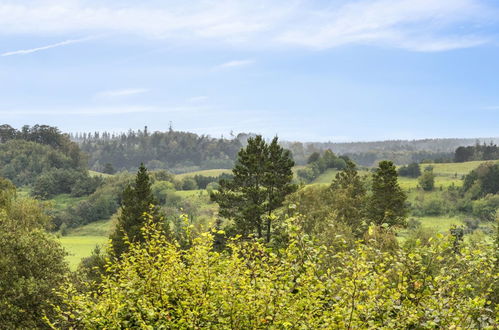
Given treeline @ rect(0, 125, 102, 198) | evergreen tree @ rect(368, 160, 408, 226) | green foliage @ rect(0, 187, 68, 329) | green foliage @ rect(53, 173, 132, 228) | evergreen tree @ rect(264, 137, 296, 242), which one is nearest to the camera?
green foliage @ rect(0, 187, 68, 329)

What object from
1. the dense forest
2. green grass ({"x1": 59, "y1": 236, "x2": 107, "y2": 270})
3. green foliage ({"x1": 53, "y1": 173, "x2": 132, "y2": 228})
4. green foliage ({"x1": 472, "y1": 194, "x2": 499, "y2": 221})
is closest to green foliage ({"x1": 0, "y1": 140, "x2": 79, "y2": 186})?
the dense forest

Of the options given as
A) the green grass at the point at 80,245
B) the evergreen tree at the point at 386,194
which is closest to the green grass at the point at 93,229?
the green grass at the point at 80,245

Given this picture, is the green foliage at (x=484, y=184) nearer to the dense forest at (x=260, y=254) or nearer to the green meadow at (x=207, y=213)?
the dense forest at (x=260, y=254)

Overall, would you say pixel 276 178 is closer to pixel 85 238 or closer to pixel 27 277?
pixel 27 277

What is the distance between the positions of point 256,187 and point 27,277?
103 feet

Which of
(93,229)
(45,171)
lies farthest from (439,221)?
(45,171)

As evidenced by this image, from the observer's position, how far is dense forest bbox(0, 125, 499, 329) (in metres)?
11.0

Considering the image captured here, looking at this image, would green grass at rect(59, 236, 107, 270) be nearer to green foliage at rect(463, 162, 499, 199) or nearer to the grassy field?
the grassy field

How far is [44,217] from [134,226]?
13.4m

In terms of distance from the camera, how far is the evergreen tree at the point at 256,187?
5531 centimetres

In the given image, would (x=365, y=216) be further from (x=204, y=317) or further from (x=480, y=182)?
(x=480, y=182)

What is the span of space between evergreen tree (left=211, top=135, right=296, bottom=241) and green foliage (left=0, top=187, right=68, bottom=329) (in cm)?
2580

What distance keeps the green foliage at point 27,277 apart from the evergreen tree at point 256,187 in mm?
25804

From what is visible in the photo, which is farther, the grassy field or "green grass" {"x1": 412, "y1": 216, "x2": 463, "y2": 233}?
"green grass" {"x1": 412, "y1": 216, "x2": 463, "y2": 233}
